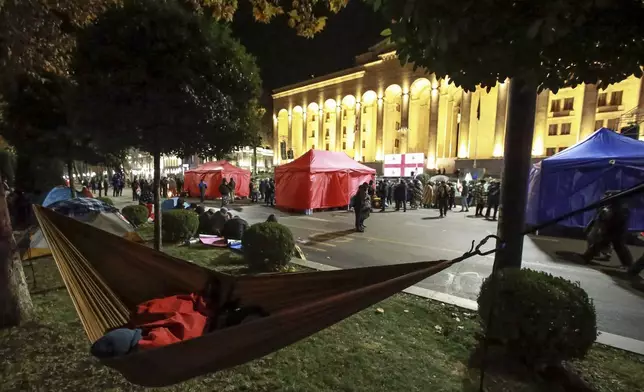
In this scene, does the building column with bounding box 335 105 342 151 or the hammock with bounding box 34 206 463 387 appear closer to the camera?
the hammock with bounding box 34 206 463 387

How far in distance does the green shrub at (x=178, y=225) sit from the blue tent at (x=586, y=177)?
9888 millimetres

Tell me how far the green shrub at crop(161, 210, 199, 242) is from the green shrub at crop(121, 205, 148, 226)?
2.27 m

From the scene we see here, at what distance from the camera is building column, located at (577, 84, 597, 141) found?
30.1 m

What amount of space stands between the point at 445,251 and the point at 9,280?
751 cm

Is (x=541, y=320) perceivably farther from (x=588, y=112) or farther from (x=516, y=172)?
(x=588, y=112)

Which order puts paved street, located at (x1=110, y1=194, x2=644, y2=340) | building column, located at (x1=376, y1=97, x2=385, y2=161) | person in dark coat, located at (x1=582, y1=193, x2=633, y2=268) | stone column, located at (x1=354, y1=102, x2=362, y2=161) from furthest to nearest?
stone column, located at (x1=354, y1=102, x2=362, y2=161), building column, located at (x1=376, y1=97, x2=385, y2=161), person in dark coat, located at (x1=582, y1=193, x2=633, y2=268), paved street, located at (x1=110, y1=194, x2=644, y2=340)

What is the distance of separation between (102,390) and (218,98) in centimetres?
422

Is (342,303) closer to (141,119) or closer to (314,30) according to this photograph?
(314,30)

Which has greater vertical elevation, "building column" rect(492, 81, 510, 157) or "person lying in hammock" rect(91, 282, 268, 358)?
"building column" rect(492, 81, 510, 157)

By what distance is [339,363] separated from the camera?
2.80 m

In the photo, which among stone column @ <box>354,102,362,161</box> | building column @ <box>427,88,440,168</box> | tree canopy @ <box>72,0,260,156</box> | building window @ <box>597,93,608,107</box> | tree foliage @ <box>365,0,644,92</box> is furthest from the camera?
stone column @ <box>354,102,362,161</box>

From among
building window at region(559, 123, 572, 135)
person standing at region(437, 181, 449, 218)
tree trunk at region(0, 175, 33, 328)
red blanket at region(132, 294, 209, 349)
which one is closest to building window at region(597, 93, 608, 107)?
building window at region(559, 123, 572, 135)

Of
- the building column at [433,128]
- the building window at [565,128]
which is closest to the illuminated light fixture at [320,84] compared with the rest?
the building column at [433,128]

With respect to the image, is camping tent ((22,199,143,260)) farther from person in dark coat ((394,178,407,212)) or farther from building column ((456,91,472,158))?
building column ((456,91,472,158))
